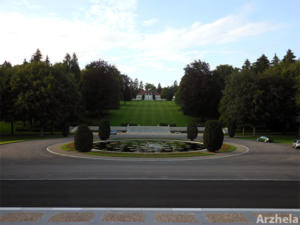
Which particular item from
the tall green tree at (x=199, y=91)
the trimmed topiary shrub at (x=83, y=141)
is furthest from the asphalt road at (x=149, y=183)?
the tall green tree at (x=199, y=91)

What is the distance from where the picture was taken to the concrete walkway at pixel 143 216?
1004cm

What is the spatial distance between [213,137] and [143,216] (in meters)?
20.5

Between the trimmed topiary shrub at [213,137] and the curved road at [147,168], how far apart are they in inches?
117

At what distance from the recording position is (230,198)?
1295cm

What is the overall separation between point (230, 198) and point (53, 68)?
168 feet

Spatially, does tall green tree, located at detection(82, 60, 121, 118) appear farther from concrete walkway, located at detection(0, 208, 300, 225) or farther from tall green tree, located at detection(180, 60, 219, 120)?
concrete walkway, located at detection(0, 208, 300, 225)

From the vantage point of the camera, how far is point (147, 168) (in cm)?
2084

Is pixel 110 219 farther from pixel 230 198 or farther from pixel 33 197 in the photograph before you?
pixel 230 198

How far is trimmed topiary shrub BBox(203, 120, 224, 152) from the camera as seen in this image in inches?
1164

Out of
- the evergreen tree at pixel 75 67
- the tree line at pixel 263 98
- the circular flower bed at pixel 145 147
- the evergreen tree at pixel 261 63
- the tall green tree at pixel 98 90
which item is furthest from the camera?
the evergreen tree at pixel 261 63

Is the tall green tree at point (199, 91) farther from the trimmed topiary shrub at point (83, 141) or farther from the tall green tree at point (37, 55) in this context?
the tall green tree at point (37, 55)

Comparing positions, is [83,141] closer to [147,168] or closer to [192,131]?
[147,168]

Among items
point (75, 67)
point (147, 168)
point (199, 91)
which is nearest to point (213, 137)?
point (147, 168)

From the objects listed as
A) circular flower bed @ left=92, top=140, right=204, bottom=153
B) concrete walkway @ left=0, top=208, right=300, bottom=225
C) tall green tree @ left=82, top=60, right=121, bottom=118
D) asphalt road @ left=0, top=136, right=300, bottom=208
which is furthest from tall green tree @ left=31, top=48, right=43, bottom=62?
concrete walkway @ left=0, top=208, right=300, bottom=225
